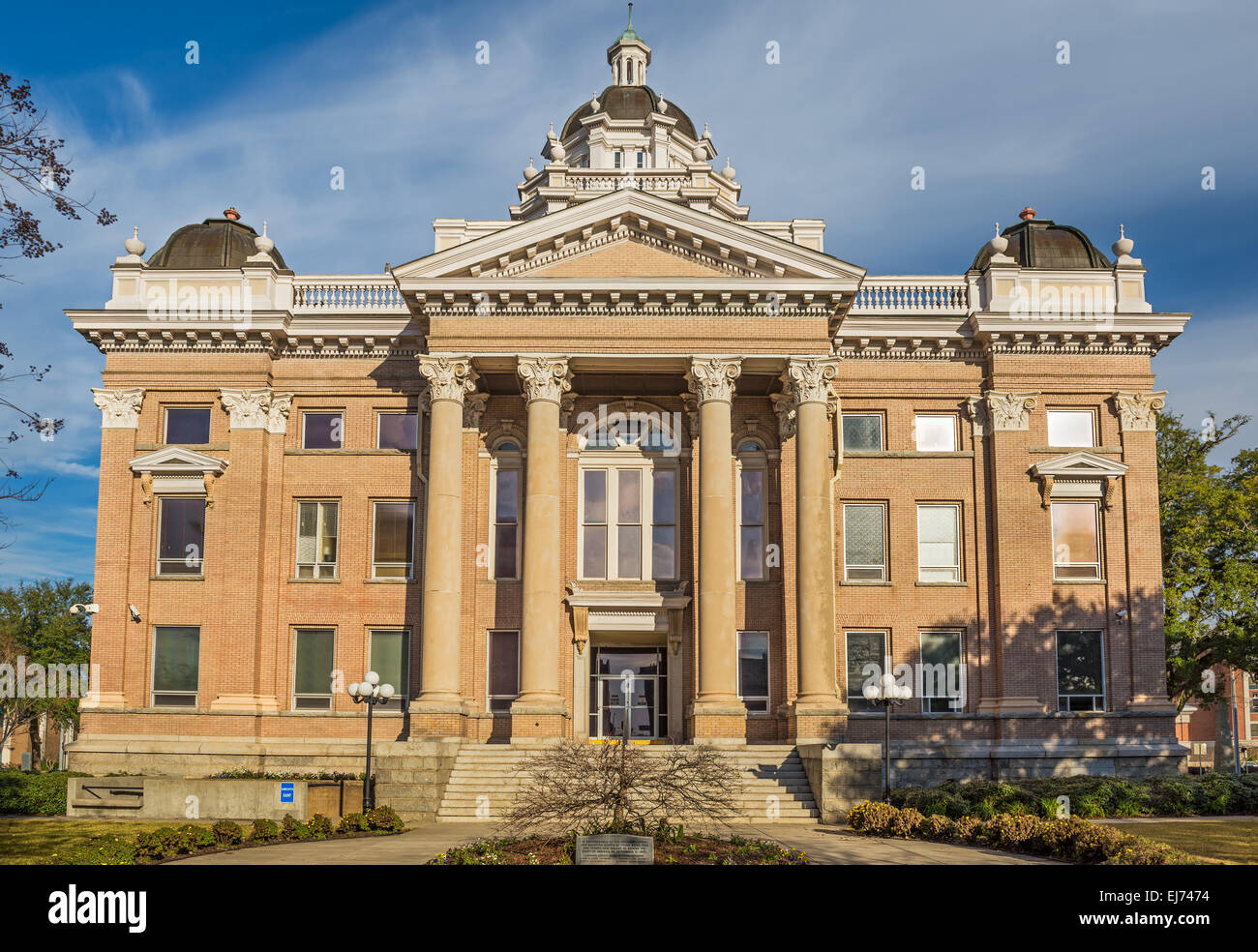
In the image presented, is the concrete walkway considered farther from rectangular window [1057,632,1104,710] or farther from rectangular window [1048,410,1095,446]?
rectangular window [1048,410,1095,446]

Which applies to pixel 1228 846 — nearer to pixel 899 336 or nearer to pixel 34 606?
pixel 899 336

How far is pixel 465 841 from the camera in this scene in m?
24.3

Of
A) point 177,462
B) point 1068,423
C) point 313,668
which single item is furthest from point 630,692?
point 1068,423

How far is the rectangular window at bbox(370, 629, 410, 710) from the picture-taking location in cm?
3803

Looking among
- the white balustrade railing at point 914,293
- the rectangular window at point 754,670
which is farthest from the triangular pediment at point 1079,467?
the rectangular window at point 754,670

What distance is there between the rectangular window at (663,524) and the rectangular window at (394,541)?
7480mm

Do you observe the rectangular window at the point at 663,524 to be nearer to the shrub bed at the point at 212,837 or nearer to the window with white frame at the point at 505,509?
the window with white frame at the point at 505,509

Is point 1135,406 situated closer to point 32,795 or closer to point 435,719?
point 435,719

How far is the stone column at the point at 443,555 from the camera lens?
33.9 m

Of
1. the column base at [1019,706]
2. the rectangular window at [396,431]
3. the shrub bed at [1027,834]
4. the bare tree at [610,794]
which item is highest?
the rectangular window at [396,431]

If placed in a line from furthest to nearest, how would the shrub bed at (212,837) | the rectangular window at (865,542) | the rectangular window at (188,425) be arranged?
1. the rectangular window at (188,425)
2. the rectangular window at (865,542)
3. the shrub bed at (212,837)

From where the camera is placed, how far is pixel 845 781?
30.2m

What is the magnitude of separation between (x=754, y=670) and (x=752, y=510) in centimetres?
499

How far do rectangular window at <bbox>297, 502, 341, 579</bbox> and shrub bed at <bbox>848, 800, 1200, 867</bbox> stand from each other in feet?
60.0
